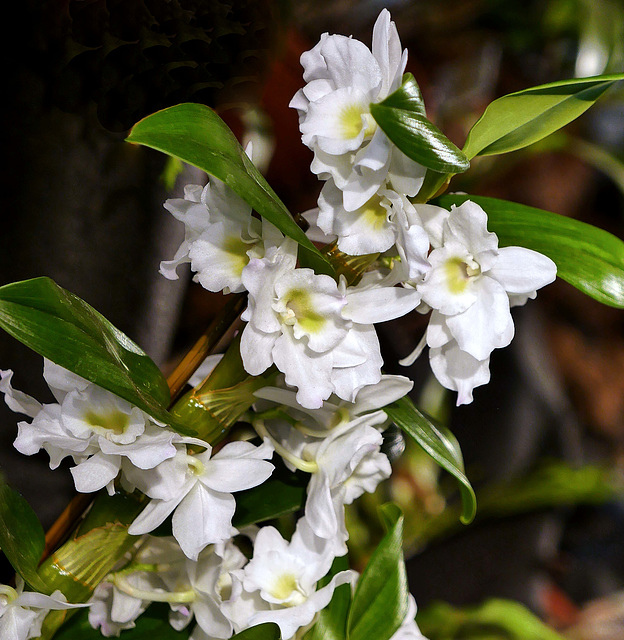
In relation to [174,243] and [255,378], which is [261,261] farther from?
[174,243]

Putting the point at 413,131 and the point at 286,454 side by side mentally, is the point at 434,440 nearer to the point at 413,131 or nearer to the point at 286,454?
the point at 286,454

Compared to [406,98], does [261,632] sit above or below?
below

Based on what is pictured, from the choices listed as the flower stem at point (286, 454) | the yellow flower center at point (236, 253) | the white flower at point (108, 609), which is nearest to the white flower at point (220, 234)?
the yellow flower center at point (236, 253)

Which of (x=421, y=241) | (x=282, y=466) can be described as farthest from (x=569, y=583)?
(x=421, y=241)

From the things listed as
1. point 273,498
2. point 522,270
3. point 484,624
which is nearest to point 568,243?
point 522,270

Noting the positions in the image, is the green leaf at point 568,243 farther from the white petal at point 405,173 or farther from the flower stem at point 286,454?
the flower stem at point 286,454

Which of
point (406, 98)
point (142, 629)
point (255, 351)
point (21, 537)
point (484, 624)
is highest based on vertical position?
point (406, 98)
